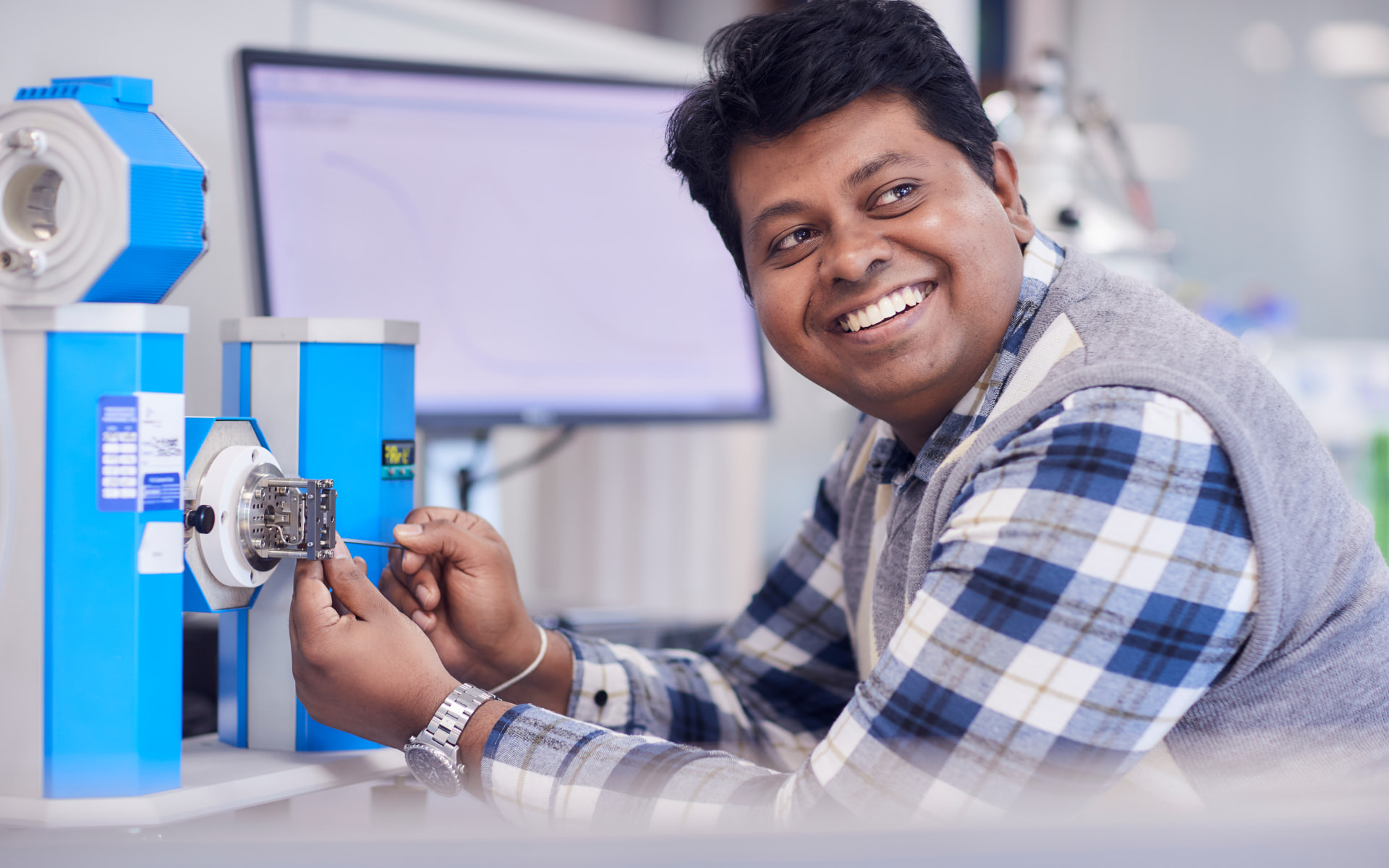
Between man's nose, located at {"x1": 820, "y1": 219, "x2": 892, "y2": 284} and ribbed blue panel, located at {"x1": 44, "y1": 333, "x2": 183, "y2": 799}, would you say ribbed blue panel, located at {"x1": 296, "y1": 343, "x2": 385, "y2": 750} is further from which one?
man's nose, located at {"x1": 820, "y1": 219, "x2": 892, "y2": 284}

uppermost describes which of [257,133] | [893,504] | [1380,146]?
[1380,146]

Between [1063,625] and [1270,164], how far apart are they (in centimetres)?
369

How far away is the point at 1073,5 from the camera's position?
4078 millimetres

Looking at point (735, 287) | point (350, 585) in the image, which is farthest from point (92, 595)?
point (735, 287)

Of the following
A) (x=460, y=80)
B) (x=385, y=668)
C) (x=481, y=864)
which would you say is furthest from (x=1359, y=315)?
(x=481, y=864)

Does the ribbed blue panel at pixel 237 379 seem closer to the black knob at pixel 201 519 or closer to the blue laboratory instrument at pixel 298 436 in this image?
the blue laboratory instrument at pixel 298 436

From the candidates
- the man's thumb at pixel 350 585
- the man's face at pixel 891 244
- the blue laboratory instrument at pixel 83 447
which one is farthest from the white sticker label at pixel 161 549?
the man's face at pixel 891 244

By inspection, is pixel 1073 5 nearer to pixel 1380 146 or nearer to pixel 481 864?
pixel 1380 146

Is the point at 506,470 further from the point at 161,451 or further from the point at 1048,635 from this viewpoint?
the point at 1048,635

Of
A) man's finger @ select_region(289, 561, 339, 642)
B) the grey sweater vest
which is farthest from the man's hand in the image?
the grey sweater vest

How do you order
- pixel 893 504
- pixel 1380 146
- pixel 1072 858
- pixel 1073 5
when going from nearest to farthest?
pixel 1072 858 → pixel 893 504 → pixel 1380 146 → pixel 1073 5

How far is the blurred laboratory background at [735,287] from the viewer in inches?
46.4

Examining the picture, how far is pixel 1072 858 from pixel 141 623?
0.50 m

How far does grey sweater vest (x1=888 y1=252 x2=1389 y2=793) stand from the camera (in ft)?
2.21
